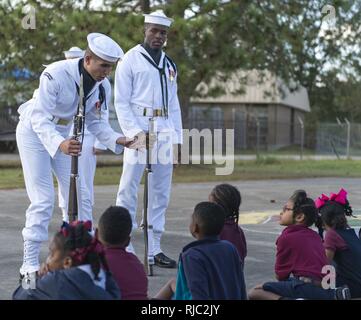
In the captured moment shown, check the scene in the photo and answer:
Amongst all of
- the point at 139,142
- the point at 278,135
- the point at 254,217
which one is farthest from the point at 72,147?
the point at 278,135

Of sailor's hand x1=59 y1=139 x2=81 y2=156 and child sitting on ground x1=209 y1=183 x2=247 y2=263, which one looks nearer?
child sitting on ground x1=209 y1=183 x2=247 y2=263

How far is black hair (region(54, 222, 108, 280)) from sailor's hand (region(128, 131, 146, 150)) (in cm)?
240

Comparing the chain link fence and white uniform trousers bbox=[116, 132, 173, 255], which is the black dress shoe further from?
the chain link fence

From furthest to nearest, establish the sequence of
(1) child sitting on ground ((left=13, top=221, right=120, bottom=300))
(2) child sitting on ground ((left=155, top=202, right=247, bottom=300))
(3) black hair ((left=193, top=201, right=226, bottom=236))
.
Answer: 1. (3) black hair ((left=193, top=201, right=226, bottom=236))
2. (2) child sitting on ground ((left=155, top=202, right=247, bottom=300))
3. (1) child sitting on ground ((left=13, top=221, right=120, bottom=300))

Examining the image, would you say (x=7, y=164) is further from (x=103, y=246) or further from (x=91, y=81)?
(x=103, y=246)

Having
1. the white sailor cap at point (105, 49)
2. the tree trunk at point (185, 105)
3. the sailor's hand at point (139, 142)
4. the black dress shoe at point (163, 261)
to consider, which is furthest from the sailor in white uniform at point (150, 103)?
the tree trunk at point (185, 105)

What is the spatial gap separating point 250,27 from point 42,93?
14.2 m

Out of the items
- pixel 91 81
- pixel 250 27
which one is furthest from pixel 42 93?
pixel 250 27

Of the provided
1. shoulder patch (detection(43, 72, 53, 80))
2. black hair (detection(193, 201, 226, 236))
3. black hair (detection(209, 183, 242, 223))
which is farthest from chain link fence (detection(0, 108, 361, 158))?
black hair (detection(193, 201, 226, 236))

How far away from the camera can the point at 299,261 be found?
5355 millimetres

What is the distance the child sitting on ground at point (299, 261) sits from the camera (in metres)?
5.13

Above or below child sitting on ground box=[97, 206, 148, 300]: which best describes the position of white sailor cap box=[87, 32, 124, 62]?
above

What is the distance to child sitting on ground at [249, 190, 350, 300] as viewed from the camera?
513 cm
